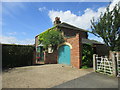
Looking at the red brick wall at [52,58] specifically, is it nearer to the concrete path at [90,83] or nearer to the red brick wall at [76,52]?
the red brick wall at [76,52]

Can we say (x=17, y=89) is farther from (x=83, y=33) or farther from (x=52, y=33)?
(x=83, y=33)

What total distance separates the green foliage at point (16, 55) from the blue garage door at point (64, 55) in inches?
150

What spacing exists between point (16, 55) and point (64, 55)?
5.83 meters

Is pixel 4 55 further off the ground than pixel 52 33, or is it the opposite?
pixel 52 33

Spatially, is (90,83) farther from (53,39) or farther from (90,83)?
(53,39)

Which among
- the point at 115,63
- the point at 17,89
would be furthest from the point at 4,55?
the point at 115,63

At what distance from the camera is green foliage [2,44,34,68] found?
29.3 ft

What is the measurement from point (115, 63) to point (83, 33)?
45.9ft

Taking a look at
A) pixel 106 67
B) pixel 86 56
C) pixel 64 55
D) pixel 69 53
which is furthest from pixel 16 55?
pixel 106 67

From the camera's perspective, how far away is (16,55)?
9.59 meters

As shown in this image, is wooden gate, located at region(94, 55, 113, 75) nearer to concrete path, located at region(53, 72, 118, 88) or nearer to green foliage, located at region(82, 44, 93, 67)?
concrete path, located at region(53, 72, 118, 88)

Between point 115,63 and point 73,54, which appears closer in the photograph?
point 115,63

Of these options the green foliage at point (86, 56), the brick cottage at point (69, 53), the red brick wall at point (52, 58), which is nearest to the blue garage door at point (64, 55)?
the brick cottage at point (69, 53)

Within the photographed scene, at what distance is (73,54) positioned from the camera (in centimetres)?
958
